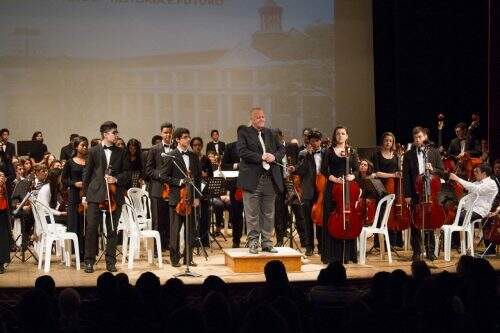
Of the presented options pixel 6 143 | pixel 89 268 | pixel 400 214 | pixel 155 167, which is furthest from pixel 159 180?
pixel 6 143

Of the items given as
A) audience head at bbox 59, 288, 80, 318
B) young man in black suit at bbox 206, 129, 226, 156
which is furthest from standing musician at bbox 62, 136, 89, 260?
young man in black suit at bbox 206, 129, 226, 156

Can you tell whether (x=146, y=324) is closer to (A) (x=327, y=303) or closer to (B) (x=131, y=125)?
(A) (x=327, y=303)

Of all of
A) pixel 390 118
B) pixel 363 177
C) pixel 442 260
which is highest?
pixel 390 118

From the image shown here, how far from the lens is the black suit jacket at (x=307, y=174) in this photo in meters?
10.5

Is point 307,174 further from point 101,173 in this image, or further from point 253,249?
point 101,173

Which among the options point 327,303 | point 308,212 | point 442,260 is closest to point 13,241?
point 308,212

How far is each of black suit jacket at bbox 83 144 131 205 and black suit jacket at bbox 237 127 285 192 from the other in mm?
1407

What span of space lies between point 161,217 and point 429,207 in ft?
10.9

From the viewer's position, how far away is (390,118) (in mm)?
17281

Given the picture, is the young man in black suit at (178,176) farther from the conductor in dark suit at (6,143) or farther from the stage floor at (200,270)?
the conductor in dark suit at (6,143)

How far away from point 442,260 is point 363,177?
1392 mm

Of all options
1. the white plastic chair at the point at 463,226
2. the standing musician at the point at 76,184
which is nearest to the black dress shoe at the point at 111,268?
the standing musician at the point at 76,184

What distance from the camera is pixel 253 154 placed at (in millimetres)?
8992

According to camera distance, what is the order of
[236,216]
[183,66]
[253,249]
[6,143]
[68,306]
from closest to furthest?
[68,306] < [253,249] < [236,216] < [6,143] < [183,66]
